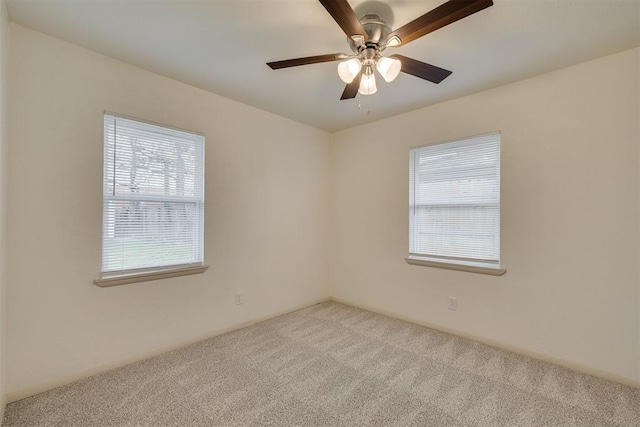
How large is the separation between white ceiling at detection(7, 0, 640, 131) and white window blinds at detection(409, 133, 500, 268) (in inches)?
25.6

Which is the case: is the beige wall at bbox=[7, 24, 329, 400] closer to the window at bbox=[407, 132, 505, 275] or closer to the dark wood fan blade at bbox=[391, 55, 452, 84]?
the window at bbox=[407, 132, 505, 275]

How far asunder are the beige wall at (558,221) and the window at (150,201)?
7.57ft

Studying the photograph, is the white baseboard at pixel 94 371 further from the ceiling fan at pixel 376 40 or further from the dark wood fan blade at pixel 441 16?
the dark wood fan blade at pixel 441 16

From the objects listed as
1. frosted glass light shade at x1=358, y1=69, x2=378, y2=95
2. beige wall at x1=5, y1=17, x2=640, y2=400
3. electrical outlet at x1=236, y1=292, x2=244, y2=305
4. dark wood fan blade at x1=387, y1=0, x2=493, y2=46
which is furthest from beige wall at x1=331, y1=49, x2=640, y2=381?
electrical outlet at x1=236, y1=292, x2=244, y2=305

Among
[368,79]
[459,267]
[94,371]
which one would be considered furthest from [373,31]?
[94,371]

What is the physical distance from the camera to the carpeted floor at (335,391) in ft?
5.64

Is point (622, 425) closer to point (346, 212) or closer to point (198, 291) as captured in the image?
point (346, 212)

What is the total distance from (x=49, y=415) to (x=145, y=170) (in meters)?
1.74

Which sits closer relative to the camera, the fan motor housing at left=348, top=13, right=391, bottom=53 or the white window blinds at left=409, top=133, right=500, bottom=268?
the fan motor housing at left=348, top=13, right=391, bottom=53

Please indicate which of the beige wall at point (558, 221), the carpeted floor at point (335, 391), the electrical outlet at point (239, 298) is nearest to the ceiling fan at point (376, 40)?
the beige wall at point (558, 221)

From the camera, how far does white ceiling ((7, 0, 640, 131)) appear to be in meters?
1.64

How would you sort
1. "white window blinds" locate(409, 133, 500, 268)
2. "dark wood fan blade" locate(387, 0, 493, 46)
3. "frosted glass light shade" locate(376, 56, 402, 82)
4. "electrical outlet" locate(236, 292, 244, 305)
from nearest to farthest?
"dark wood fan blade" locate(387, 0, 493, 46), "frosted glass light shade" locate(376, 56, 402, 82), "white window blinds" locate(409, 133, 500, 268), "electrical outlet" locate(236, 292, 244, 305)

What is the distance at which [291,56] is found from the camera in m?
2.13

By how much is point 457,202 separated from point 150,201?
2.94 m
